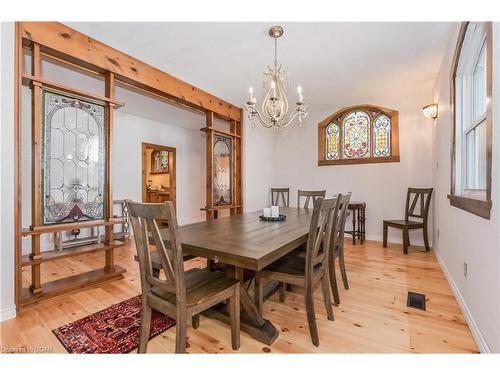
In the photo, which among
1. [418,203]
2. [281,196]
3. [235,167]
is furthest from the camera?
[281,196]

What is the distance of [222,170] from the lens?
4191 mm

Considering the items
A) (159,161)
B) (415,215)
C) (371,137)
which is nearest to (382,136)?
(371,137)

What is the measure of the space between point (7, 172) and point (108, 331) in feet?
4.57

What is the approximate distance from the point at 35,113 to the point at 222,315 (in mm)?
2235

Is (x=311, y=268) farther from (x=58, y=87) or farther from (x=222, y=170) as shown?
(x=222, y=170)

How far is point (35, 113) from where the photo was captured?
203 cm

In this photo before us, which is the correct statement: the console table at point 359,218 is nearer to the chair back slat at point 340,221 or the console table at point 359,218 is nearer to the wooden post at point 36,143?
the chair back slat at point 340,221

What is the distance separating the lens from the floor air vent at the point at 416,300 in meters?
2.01

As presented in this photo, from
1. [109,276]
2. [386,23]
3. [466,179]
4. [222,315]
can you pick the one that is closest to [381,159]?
[466,179]

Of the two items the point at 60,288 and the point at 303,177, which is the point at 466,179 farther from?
the point at 60,288

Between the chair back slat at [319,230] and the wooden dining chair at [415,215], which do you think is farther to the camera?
the wooden dining chair at [415,215]

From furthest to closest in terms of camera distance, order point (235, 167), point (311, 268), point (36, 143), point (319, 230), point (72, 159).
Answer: point (235, 167), point (72, 159), point (36, 143), point (319, 230), point (311, 268)

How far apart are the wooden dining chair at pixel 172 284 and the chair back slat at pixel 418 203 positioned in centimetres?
343

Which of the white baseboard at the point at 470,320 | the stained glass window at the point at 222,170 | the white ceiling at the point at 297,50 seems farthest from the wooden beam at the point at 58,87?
the white baseboard at the point at 470,320
